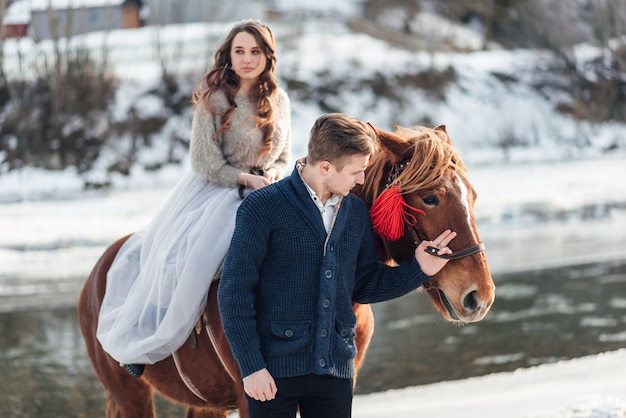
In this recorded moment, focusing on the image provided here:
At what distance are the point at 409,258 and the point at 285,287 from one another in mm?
574

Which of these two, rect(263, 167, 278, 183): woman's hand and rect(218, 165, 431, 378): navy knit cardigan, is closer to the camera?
rect(218, 165, 431, 378): navy knit cardigan

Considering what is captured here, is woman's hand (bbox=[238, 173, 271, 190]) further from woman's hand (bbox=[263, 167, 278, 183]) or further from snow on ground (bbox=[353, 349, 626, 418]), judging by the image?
snow on ground (bbox=[353, 349, 626, 418])

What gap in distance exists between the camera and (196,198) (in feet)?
12.7

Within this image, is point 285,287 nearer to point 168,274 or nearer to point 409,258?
point 409,258

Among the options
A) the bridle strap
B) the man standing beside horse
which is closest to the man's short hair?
the man standing beside horse

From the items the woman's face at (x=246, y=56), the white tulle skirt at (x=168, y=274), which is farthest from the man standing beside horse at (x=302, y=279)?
the woman's face at (x=246, y=56)

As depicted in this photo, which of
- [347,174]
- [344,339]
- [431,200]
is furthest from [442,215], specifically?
[344,339]

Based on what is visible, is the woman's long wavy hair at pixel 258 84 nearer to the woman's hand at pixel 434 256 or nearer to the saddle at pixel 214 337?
the saddle at pixel 214 337

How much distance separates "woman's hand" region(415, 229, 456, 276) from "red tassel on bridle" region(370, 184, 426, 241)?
131 millimetres

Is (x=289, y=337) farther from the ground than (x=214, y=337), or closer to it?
farther from the ground

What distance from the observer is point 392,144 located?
3.20 meters

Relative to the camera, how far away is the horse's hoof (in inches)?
151

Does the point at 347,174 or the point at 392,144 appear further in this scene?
the point at 392,144

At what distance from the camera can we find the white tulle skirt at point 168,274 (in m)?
3.45
